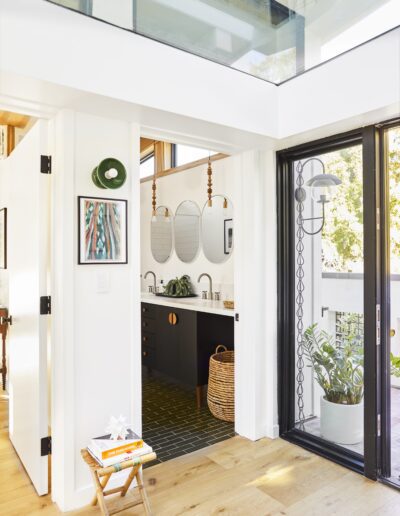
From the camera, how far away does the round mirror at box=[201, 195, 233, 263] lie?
13.6 ft

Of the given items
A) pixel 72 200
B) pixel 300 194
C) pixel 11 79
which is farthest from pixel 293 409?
pixel 11 79

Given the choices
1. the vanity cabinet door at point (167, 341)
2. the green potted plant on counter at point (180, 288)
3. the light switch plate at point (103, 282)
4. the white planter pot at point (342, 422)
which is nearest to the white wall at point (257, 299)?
the white planter pot at point (342, 422)

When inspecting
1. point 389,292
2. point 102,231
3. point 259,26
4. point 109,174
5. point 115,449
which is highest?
point 259,26

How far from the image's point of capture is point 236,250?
3.16m

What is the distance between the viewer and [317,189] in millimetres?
2893

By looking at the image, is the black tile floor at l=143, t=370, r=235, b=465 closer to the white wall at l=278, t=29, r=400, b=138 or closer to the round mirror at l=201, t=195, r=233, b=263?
the round mirror at l=201, t=195, r=233, b=263

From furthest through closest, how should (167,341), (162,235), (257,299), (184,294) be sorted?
(162,235) < (184,294) < (167,341) < (257,299)

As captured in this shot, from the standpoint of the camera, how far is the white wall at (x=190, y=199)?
13.7ft

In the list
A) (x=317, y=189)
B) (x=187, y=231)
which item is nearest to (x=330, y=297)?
(x=317, y=189)

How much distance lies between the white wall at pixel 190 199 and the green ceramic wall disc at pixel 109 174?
1.62 metres

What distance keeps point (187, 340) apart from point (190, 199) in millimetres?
1698

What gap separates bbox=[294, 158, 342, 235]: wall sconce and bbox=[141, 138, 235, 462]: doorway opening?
3.22 ft

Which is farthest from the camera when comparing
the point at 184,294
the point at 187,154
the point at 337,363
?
the point at 187,154

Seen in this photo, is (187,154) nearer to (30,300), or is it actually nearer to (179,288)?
(179,288)
